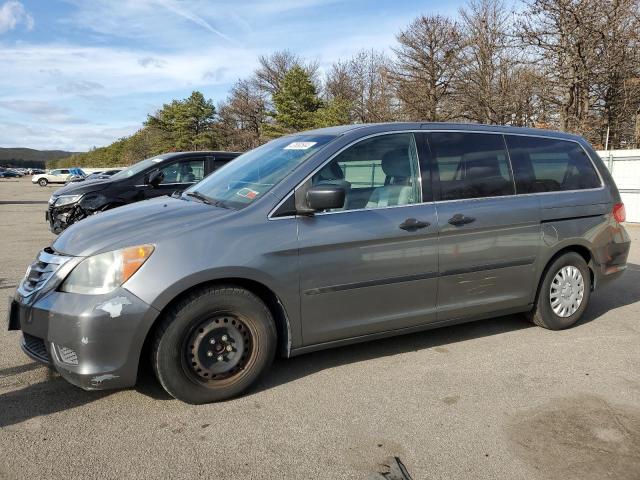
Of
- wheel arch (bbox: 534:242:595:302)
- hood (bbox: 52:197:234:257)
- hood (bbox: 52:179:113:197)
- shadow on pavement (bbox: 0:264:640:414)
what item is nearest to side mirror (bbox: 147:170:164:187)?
hood (bbox: 52:179:113:197)

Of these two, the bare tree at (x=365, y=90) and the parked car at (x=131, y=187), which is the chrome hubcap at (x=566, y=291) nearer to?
the parked car at (x=131, y=187)

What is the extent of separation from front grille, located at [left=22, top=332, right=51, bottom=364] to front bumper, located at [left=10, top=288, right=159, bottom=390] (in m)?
0.05

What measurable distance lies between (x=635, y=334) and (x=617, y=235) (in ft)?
3.16

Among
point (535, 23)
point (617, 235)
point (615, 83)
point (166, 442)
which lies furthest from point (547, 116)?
point (166, 442)

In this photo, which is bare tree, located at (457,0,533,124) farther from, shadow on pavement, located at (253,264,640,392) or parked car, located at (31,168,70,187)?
parked car, located at (31,168,70,187)

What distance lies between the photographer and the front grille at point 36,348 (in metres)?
3.37

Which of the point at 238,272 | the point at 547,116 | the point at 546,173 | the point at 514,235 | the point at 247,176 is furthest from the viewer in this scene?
the point at 547,116

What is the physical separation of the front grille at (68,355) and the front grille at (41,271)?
0.44 m

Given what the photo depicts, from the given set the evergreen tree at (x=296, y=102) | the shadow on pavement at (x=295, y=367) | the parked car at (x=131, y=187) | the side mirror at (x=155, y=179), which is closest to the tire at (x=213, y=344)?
the shadow on pavement at (x=295, y=367)

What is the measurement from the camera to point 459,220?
4250mm

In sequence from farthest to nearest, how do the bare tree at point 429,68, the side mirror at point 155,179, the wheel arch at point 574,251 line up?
the bare tree at point 429,68 < the side mirror at point 155,179 < the wheel arch at point 574,251

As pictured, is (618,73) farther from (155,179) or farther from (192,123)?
(192,123)

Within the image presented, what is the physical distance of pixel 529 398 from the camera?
3664 mm

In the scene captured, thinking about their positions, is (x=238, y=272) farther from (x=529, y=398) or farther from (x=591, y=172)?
(x=591, y=172)
